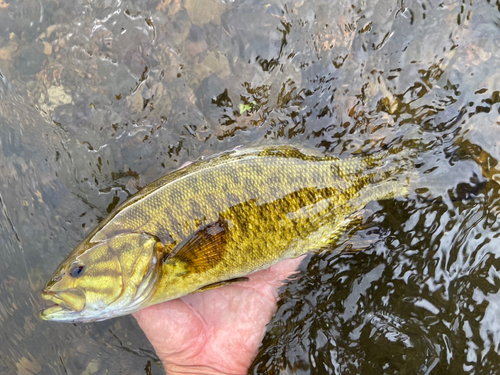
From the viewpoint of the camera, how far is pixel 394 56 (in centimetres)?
341

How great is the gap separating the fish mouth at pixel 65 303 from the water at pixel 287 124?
105 centimetres

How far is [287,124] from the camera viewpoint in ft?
11.4

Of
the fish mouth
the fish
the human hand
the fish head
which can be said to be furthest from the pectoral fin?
the fish mouth

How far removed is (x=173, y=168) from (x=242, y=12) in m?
1.84

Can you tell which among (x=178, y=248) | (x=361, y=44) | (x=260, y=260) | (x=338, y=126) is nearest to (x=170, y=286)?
(x=178, y=248)

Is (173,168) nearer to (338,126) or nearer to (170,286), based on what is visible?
(170,286)

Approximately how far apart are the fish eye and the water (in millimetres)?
976

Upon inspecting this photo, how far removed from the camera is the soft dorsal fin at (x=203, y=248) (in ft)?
9.02

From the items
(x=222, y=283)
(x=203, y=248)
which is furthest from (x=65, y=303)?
(x=222, y=283)

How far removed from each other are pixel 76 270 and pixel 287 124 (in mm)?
2440

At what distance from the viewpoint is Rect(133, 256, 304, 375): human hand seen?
3188 millimetres

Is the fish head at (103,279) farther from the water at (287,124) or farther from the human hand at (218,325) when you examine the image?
the water at (287,124)

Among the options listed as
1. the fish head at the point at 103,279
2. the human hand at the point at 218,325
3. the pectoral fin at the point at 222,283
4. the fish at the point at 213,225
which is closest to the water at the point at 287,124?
the human hand at the point at 218,325

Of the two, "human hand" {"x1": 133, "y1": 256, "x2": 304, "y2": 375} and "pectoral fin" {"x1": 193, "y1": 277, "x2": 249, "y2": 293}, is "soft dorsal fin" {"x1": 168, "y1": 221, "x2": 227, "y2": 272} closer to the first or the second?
"pectoral fin" {"x1": 193, "y1": 277, "x2": 249, "y2": 293}
